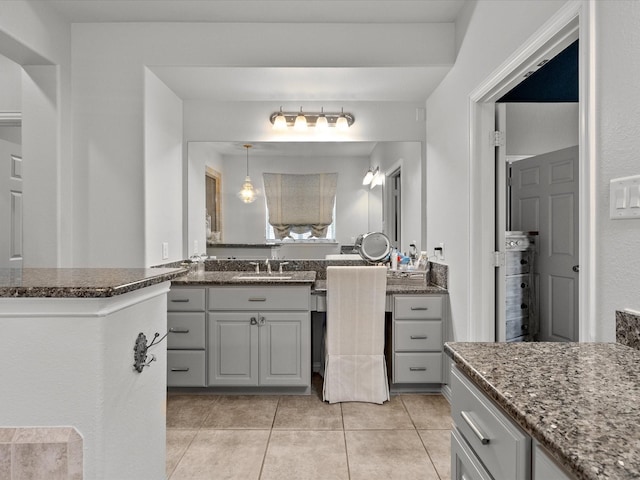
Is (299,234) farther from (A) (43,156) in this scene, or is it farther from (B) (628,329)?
(B) (628,329)

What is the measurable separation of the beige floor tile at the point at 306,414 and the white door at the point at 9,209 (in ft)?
7.13

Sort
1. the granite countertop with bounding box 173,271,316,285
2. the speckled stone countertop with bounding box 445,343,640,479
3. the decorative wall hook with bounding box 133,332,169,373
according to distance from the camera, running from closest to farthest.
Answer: the speckled stone countertop with bounding box 445,343,640,479 < the decorative wall hook with bounding box 133,332,169,373 < the granite countertop with bounding box 173,271,316,285

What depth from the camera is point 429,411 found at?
9.88ft

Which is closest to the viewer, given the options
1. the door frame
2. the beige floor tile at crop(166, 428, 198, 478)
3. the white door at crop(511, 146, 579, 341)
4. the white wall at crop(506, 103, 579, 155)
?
the door frame

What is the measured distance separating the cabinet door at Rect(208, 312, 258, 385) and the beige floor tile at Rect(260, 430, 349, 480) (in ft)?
2.17

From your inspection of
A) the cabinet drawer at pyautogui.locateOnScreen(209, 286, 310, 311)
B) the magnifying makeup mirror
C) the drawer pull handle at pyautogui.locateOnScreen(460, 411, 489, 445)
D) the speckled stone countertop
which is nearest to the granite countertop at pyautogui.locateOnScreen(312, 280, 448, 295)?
the cabinet drawer at pyautogui.locateOnScreen(209, 286, 310, 311)

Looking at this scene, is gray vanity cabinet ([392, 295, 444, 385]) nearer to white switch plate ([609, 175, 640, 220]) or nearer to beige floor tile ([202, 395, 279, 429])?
beige floor tile ([202, 395, 279, 429])

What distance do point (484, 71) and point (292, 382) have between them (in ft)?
7.79

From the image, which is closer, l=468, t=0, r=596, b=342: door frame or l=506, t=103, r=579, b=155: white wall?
l=468, t=0, r=596, b=342: door frame

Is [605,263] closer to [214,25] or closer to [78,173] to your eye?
[214,25]

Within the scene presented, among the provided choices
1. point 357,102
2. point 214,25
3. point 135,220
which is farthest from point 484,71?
point 135,220

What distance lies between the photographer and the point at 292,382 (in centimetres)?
328

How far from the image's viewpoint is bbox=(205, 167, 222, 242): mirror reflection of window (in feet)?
12.8

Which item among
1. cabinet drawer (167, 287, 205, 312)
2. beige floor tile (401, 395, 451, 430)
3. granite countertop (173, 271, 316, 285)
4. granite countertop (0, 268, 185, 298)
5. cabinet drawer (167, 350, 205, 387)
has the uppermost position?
granite countertop (0, 268, 185, 298)
